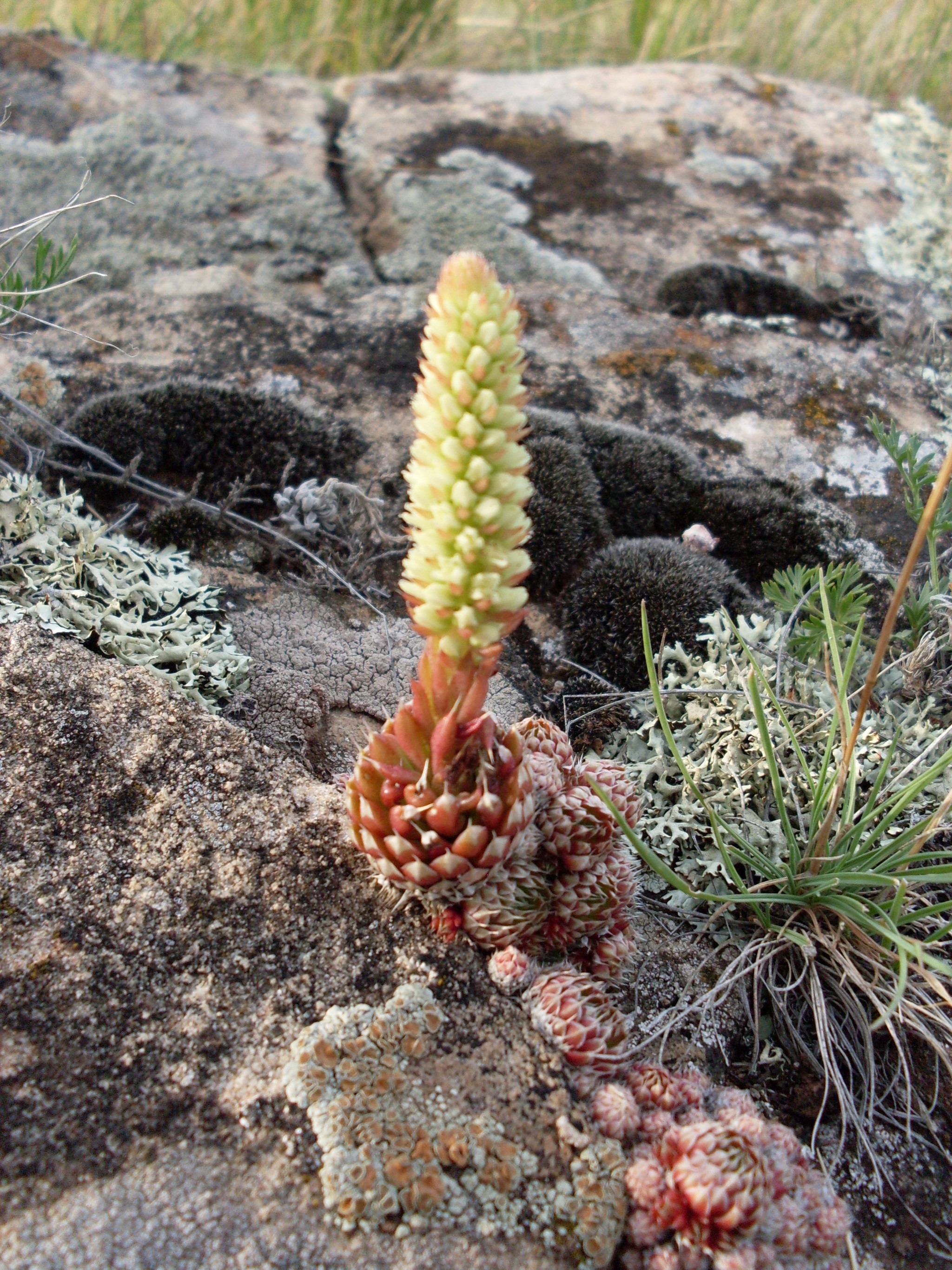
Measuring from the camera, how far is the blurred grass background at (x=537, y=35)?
22.2ft

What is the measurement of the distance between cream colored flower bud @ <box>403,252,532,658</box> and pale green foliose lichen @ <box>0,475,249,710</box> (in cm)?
124

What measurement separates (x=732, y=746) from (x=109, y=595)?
85.6 inches

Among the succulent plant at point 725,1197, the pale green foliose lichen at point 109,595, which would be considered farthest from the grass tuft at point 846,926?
the pale green foliose lichen at point 109,595

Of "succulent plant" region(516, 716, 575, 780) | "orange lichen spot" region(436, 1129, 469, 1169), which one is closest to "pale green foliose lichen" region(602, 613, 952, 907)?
"succulent plant" region(516, 716, 575, 780)

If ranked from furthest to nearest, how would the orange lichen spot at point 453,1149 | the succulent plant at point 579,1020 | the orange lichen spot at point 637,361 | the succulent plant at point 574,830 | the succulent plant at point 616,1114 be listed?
the orange lichen spot at point 637,361 → the succulent plant at point 574,830 → the succulent plant at point 579,1020 → the succulent plant at point 616,1114 → the orange lichen spot at point 453,1149

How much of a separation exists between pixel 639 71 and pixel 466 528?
6.32m

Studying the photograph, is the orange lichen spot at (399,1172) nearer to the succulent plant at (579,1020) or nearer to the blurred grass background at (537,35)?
the succulent plant at (579,1020)

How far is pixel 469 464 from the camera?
5.68 ft

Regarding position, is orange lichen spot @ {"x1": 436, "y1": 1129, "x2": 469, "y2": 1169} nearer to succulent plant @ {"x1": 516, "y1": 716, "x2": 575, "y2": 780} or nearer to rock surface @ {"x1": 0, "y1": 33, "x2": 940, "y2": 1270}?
rock surface @ {"x1": 0, "y1": 33, "x2": 940, "y2": 1270}

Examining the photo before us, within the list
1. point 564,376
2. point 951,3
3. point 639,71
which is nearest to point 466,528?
point 564,376

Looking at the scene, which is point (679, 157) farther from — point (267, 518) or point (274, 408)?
point (267, 518)

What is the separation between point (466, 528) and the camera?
5.76 feet

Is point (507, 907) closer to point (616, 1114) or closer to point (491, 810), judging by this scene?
point (491, 810)

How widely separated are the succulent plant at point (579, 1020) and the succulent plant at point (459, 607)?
0.28 metres
